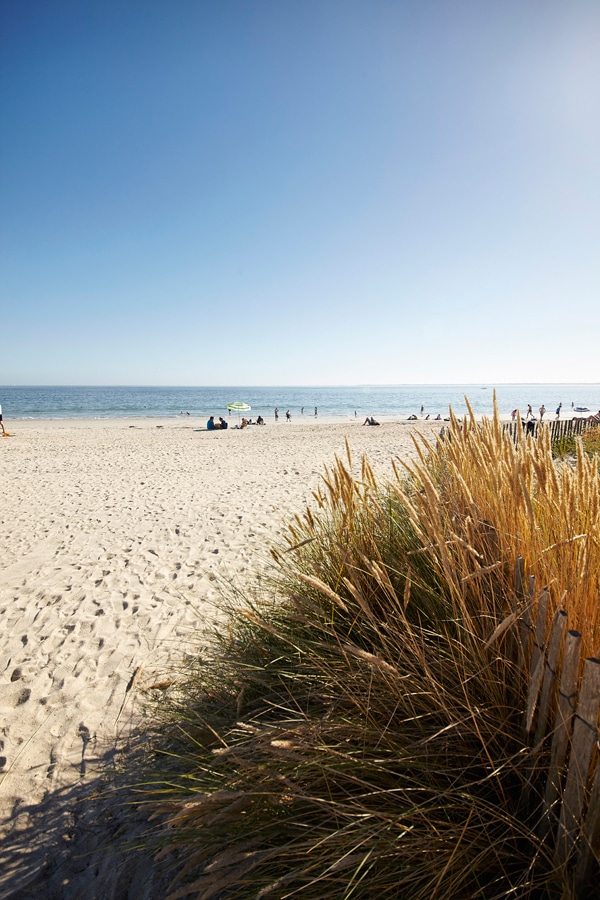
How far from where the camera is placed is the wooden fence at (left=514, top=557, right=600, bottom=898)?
1266 mm

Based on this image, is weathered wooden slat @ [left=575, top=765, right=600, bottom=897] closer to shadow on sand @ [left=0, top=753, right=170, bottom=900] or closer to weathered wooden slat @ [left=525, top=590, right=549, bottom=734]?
weathered wooden slat @ [left=525, top=590, right=549, bottom=734]

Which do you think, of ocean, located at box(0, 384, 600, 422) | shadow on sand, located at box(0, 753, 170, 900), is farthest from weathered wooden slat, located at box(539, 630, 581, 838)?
ocean, located at box(0, 384, 600, 422)

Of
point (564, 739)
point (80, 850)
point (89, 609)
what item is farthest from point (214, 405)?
point (564, 739)

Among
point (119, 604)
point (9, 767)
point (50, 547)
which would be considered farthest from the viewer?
point (50, 547)

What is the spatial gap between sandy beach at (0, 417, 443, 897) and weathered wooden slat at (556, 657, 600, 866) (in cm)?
158

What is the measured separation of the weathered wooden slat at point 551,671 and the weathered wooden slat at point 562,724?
0.20 ft

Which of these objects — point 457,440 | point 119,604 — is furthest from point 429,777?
point 119,604

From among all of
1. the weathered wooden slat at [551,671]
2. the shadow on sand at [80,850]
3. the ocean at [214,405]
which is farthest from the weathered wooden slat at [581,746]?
the ocean at [214,405]

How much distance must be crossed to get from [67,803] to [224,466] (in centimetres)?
1301

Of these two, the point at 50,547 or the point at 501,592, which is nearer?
the point at 501,592

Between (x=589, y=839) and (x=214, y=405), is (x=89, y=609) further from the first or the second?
(x=214, y=405)

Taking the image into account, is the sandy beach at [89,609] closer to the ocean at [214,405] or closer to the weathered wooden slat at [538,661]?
the weathered wooden slat at [538,661]

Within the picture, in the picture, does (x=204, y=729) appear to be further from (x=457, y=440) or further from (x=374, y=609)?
(x=457, y=440)

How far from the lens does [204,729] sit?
2.12 m
